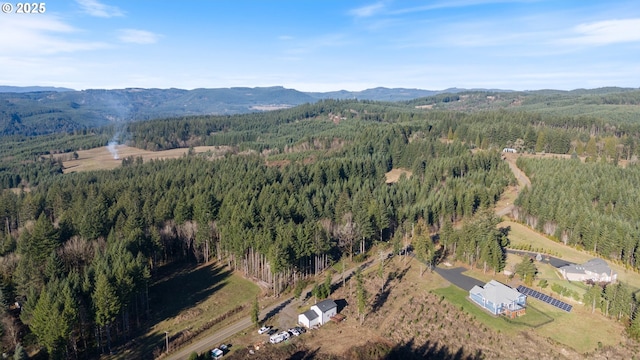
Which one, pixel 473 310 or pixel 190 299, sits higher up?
pixel 473 310

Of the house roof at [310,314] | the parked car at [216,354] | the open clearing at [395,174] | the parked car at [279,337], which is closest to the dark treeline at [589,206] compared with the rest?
the open clearing at [395,174]

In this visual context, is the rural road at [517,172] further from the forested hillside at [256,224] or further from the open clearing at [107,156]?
the open clearing at [107,156]

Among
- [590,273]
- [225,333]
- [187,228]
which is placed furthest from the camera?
[187,228]

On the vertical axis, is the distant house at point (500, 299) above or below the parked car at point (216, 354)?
above

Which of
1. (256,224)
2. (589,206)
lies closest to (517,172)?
(589,206)

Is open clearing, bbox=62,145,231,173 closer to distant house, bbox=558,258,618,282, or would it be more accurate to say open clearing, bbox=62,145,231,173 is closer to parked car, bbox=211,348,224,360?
parked car, bbox=211,348,224,360

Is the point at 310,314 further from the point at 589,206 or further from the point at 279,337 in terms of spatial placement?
the point at 589,206
